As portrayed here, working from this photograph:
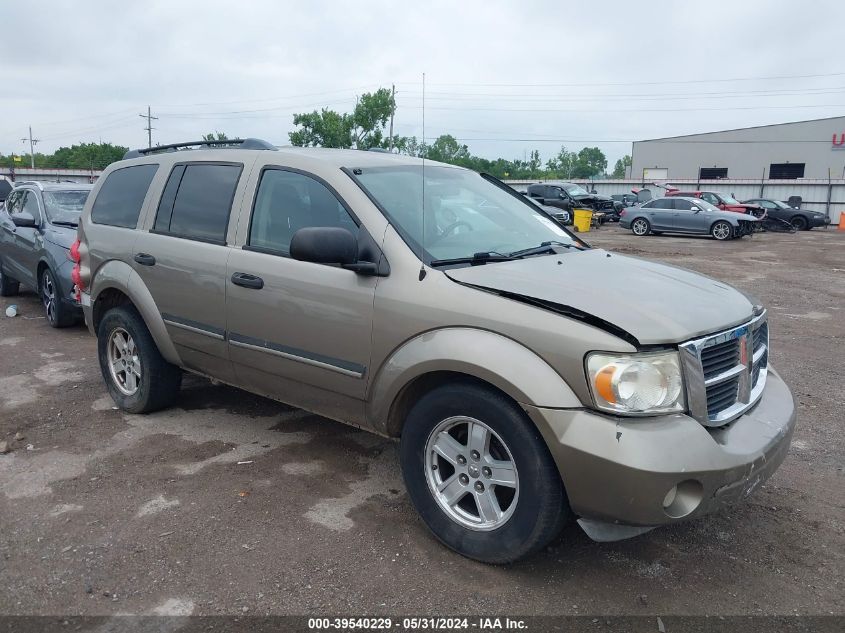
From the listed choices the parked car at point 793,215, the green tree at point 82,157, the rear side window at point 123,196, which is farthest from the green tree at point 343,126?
the rear side window at point 123,196

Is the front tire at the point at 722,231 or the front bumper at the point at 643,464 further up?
the front tire at the point at 722,231

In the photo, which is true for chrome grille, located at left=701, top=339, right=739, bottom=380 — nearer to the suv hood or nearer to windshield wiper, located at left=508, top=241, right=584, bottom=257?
the suv hood

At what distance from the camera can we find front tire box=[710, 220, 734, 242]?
23094 mm

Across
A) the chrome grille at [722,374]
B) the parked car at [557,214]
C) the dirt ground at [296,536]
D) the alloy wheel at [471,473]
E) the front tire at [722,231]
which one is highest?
the parked car at [557,214]

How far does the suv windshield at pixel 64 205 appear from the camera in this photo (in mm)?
8406

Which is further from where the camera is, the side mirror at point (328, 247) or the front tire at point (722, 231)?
the front tire at point (722, 231)

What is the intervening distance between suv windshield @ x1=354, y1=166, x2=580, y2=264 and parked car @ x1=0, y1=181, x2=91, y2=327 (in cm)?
537

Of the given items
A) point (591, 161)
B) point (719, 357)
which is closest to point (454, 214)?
point (719, 357)

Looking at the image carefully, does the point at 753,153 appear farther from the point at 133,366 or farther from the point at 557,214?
the point at 133,366

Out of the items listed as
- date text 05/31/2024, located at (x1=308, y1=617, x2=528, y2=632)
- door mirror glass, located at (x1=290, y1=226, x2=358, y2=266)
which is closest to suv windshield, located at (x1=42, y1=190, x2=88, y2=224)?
door mirror glass, located at (x1=290, y1=226, x2=358, y2=266)

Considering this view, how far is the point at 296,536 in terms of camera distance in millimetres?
3350

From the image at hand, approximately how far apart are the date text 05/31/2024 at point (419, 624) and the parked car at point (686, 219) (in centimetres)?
2305

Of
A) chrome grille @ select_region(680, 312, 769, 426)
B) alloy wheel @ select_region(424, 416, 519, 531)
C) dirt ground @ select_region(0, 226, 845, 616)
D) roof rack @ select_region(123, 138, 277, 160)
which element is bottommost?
dirt ground @ select_region(0, 226, 845, 616)

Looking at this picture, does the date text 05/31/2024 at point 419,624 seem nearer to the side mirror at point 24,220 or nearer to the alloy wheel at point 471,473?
the alloy wheel at point 471,473
